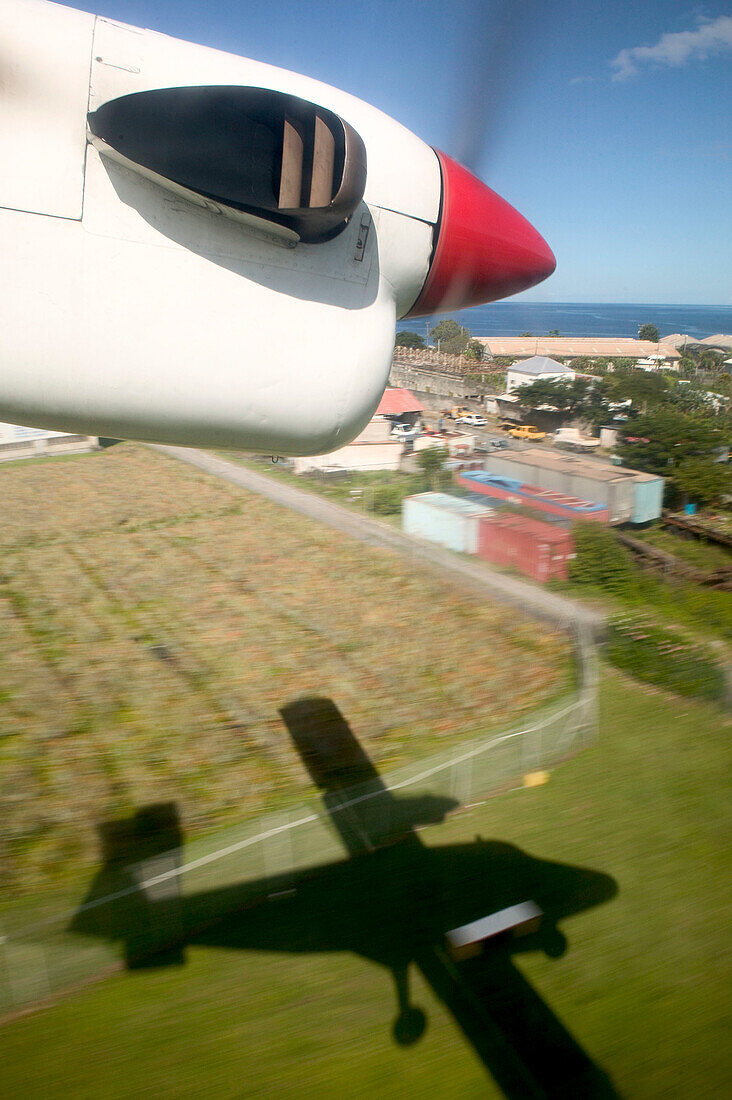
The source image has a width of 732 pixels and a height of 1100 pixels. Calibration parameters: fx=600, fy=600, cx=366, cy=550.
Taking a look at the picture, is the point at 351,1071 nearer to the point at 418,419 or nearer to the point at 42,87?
the point at 42,87

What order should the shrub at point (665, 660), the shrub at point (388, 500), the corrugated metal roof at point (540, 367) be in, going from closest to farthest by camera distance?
the shrub at point (665, 660)
the shrub at point (388, 500)
the corrugated metal roof at point (540, 367)

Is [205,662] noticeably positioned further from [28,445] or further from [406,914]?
[28,445]

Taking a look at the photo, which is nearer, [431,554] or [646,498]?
[431,554]

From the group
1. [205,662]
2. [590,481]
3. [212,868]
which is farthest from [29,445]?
[212,868]

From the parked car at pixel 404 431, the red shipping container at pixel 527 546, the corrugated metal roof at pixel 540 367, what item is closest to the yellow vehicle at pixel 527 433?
the parked car at pixel 404 431

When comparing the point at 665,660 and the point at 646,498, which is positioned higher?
the point at 646,498

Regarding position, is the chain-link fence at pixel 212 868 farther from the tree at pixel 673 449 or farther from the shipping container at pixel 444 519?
the tree at pixel 673 449

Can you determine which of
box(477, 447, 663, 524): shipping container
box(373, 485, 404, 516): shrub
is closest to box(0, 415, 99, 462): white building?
box(373, 485, 404, 516): shrub
